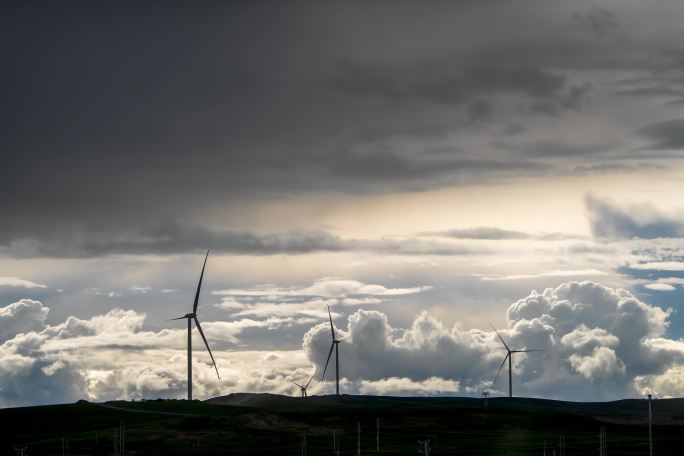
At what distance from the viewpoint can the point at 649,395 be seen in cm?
17125

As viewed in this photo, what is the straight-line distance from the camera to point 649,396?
170625mm

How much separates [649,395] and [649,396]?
2.14 feet
